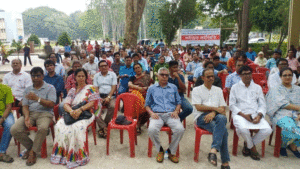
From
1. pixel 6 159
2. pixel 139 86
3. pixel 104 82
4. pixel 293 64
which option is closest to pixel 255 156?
pixel 139 86

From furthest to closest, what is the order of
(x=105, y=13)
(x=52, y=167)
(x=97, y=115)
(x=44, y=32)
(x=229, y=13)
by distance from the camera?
(x=44, y=32), (x=105, y=13), (x=229, y=13), (x=97, y=115), (x=52, y=167)

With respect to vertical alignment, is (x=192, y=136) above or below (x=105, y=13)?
below

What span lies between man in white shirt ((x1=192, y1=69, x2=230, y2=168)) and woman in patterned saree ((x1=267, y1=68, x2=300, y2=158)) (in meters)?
0.81

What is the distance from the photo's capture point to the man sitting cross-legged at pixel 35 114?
3.04 m

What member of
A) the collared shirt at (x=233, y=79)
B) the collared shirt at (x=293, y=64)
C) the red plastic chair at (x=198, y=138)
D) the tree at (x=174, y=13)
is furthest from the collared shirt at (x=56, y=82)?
the tree at (x=174, y=13)

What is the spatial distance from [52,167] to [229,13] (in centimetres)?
2046

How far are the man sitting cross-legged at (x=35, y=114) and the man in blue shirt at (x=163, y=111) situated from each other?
146 centimetres

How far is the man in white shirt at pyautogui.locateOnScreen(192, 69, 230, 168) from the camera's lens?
287cm

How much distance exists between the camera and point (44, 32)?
71.0m

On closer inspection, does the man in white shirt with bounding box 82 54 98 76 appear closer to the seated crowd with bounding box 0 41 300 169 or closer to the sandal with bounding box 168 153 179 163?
the seated crowd with bounding box 0 41 300 169

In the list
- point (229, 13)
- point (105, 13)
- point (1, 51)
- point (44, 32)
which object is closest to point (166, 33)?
point (229, 13)

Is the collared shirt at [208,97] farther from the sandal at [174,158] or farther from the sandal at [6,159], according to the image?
the sandal at [6,159]

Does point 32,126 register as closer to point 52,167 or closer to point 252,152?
point 52,167

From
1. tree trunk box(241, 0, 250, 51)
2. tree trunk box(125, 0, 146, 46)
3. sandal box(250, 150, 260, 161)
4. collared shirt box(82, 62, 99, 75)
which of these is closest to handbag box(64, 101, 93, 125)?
sandal box(250, 150, 260, 161)
